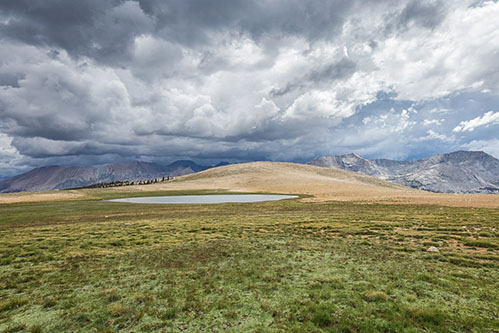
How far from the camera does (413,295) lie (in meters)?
11.9

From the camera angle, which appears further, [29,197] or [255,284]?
[29,197]

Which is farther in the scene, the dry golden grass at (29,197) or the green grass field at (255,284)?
the dry golden grass at (29,197)

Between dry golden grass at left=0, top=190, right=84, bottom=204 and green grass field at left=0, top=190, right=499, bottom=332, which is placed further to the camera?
dry golden grass at left=0, top=190, right=84, bottom=204

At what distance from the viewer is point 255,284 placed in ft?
45.0

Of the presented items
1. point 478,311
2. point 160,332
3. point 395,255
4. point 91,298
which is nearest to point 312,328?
point 160,332

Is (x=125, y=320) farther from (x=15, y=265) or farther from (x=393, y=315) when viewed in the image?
(x=15, y=265)

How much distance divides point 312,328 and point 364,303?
11.5ft

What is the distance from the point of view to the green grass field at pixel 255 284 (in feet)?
32.9

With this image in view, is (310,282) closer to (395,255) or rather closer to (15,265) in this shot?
(395,255)

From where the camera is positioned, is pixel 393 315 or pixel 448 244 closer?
pixel 393 315

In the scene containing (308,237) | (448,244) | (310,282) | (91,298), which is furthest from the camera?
(308,237)

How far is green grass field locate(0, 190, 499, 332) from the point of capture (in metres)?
10.0

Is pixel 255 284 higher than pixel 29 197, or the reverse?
pixel 255 284

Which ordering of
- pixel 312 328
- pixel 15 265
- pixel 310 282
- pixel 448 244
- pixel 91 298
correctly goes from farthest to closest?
pixel 448 244
pixel 15 265
pixel 310 282
pixel 91 298
pixel 312 328
